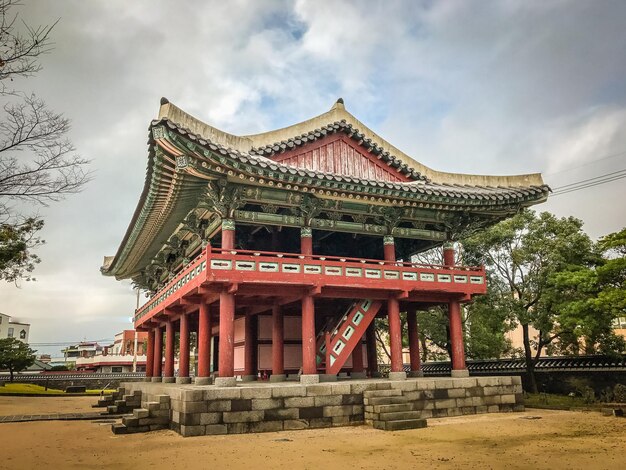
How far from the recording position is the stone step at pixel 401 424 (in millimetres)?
14680

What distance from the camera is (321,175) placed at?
17.9 m

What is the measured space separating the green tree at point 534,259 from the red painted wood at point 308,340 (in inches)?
512

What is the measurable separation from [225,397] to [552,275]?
18.1 metres

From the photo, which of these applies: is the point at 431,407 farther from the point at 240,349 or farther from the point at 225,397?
the point at 240,349

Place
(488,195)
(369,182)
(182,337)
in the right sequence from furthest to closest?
(182,337), (488,195), (369,182)

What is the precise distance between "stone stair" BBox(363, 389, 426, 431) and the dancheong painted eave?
278 inches

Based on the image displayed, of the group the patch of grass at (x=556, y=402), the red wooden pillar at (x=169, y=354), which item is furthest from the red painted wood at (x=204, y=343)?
the patch of grass at (x=556, y=402)

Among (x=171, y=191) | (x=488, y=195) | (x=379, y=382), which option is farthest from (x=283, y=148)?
(x=379, y=382)

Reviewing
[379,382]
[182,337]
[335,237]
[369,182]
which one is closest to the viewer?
[379,382]

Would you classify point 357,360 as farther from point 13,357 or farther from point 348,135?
point 13,357

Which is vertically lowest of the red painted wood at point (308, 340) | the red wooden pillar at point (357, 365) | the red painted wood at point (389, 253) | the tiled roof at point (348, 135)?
the red wooden pillar at point (357, 365)

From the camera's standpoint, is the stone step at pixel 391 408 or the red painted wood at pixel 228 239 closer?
the stone step at pixel 391 408

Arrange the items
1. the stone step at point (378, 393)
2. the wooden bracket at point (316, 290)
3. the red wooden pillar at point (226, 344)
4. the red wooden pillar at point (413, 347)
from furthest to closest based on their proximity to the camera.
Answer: the red wooden pillar at point (413, 347) < the wooden bracket at point (316, 290) < the red wooden pillar at point (226, 344) < the stone step at point (378, 393)

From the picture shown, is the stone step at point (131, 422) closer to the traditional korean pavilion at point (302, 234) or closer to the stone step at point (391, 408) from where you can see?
the traditional korean pavilion at point (302, 234)
